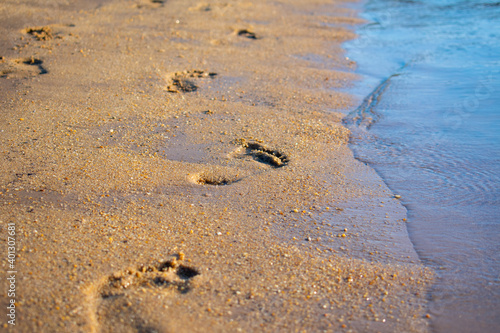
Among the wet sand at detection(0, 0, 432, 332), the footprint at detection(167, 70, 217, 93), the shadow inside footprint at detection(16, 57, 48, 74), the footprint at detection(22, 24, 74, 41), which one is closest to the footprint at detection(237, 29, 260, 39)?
the wet sand at detection(0, 0, 432, 332)

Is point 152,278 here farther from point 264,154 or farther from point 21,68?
point 21,68

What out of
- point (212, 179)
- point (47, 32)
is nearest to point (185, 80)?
point (212, 179)

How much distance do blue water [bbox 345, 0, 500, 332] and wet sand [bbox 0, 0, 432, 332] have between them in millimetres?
180

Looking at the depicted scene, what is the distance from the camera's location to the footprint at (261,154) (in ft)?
11.5

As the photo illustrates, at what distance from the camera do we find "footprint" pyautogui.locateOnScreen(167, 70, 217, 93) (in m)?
4.70

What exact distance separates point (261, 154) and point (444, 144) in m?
1.77

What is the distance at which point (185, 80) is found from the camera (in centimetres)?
488

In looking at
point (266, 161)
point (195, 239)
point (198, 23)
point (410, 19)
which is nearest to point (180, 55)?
point (198, 23)

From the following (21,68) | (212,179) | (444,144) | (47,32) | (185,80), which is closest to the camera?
(212,179)

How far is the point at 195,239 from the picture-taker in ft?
8.51

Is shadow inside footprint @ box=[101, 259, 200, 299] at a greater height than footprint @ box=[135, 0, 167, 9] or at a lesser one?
lesser

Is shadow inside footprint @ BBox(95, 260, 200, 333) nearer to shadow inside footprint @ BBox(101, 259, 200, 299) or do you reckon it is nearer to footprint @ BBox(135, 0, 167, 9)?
shadow inside footprint @ BBox(101, 259, 200, 299)

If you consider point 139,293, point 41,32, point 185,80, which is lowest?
point 139,293

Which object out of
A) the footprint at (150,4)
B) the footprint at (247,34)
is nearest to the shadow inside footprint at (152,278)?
the footprint at (247,34)
